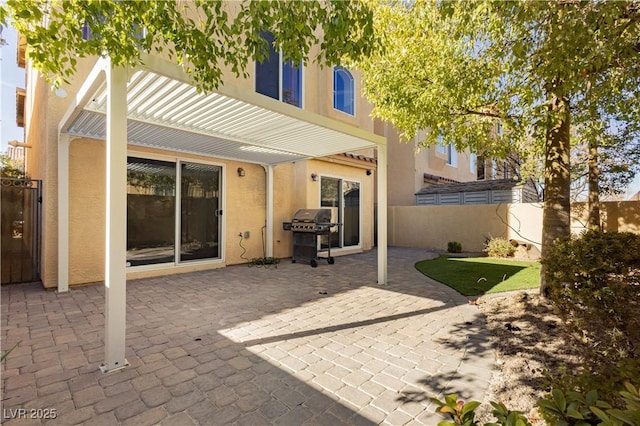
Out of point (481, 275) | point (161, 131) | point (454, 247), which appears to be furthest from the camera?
point (454, 247)

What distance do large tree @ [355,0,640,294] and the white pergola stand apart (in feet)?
4.59

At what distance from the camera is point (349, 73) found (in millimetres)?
12969

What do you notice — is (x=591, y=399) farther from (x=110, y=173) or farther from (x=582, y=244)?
(x=110, y=173)

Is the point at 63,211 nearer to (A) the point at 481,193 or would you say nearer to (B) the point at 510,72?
A: (B) the point at 510,72

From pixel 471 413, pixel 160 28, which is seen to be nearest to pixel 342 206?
pixel 160 28

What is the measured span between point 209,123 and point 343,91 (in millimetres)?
8037

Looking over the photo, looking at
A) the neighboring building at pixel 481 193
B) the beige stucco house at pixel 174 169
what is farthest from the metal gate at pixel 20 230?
the neighboring building at pixel 481 193

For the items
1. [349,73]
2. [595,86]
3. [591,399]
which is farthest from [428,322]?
[349,73]

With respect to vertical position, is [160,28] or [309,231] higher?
[160,28]

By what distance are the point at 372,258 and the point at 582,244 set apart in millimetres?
7700

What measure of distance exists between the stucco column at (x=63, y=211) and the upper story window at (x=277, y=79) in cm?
546

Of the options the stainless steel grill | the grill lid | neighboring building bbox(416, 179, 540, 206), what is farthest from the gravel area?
neighboring building bbox(416, 179, 540, 206)

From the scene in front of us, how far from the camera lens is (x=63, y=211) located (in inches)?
244

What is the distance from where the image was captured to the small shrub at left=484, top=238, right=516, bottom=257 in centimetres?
1141
